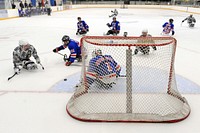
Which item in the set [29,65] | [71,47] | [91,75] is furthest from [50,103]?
[71,47]

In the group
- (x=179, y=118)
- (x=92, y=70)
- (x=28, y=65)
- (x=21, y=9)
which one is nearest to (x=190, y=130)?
(x=179, y=118)

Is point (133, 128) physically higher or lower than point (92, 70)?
lower

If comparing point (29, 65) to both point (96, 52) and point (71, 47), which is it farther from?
point (96, 52)

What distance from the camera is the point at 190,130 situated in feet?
7.18

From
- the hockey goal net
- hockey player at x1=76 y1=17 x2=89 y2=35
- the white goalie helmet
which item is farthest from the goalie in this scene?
the white goalie helmet

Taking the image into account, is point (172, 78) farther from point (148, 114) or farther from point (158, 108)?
point (148, 114)

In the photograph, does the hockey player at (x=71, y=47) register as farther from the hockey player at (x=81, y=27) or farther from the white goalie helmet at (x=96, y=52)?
the hockey player at (x=81, y=27)

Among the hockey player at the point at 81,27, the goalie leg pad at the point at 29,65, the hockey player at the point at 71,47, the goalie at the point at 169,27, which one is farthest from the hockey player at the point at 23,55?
the goalie at the point at 169,27

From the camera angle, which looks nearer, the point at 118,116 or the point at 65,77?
the point at 118,116

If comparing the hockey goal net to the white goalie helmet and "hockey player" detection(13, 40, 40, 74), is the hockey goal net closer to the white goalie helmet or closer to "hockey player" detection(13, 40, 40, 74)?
the white goalie helmet

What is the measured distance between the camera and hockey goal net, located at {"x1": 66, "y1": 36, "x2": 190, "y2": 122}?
92.9 inches

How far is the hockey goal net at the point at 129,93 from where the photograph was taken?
2.36 m

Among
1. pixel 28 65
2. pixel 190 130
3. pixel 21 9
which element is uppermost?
pixel 21 9

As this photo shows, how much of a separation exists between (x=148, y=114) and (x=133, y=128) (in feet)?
0.92
